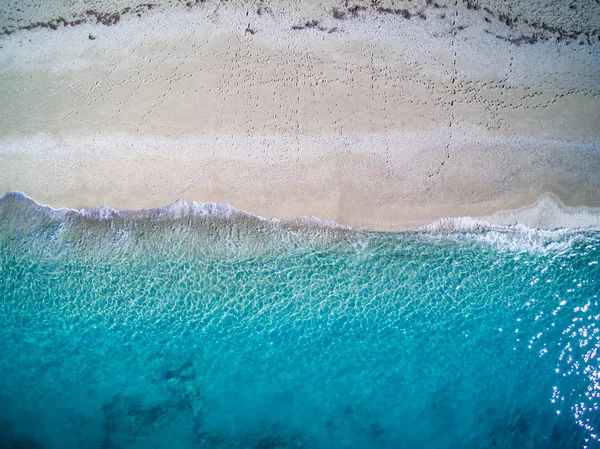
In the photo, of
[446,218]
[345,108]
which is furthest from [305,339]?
[345,108]

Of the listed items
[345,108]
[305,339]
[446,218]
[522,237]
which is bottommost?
[305,339]

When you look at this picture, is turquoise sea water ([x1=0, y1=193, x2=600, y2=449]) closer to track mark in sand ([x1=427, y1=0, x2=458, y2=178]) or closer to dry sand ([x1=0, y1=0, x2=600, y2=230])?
dry sand ([x1=0, y1=0, x2=600, y2=230])

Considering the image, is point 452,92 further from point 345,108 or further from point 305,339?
point 305,339

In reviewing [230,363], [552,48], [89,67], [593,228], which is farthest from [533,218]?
[89,67]

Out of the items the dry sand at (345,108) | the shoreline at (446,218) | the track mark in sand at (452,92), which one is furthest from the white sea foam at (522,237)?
the track mark in sand at (452,92)

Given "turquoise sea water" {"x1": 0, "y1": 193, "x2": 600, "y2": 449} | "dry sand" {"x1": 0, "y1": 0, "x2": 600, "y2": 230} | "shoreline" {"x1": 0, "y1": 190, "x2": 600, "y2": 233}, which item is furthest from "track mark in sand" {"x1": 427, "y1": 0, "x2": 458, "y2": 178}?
"turquoise sea water" {"x1": 0, "y1": 193, "x2": 600, "y2": 449}

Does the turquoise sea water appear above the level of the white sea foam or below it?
below

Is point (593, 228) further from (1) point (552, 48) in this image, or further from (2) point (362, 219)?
(2) point (362, 219)
